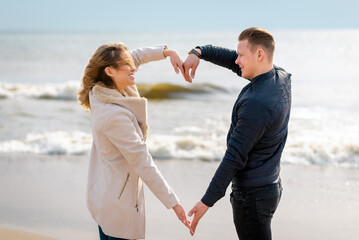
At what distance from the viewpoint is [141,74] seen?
23.9m

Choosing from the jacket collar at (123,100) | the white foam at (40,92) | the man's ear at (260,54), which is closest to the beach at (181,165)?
the white foam at (40,92)

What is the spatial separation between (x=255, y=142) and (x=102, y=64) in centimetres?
96

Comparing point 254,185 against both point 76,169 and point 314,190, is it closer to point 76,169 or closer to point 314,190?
point 314,190

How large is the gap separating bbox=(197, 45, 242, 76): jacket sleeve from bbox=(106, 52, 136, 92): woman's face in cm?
77

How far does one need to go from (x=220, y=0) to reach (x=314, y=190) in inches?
4858

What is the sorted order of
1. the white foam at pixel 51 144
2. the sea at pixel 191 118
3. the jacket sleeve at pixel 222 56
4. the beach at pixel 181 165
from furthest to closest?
the white foam at pixel 51 144, the sea at pixel 191 118, the beach at pixel 181 165, the jacket sleeve at pixel 222 56

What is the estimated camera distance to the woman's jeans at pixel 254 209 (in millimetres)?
2676

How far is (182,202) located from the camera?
18.2ft

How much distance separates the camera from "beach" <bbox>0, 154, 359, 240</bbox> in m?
4.77

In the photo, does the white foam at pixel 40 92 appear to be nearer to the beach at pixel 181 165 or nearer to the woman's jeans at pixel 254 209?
the beach at pixel 181 165

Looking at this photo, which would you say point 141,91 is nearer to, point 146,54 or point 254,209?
point 146,54

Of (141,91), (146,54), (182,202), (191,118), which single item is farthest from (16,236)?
(141,91)

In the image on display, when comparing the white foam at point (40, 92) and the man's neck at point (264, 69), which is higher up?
the man's neck at point (264, 69)

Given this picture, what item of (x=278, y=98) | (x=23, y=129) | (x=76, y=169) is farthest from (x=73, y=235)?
(x=23, y=129)
